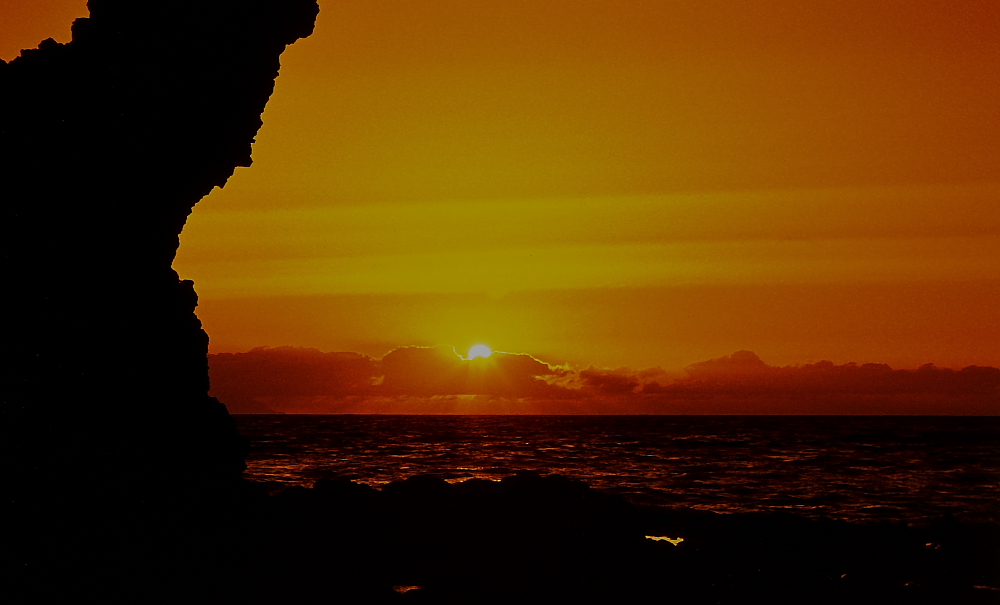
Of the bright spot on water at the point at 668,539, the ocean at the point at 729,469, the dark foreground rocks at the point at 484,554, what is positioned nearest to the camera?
the dark foreground rocks at the point at 484,554

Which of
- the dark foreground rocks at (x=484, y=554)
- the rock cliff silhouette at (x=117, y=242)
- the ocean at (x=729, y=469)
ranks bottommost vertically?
the ocean at (x=729, y=469)

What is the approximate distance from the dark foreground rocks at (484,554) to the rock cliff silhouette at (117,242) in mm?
614

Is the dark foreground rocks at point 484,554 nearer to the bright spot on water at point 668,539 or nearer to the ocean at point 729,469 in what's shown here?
the bright spot on water at point 668,539

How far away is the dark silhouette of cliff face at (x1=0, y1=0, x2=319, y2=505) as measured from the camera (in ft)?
46.6

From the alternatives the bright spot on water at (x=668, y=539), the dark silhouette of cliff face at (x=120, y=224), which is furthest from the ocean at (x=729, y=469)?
the dark silhouette of cliff face at (x=120, y=224)

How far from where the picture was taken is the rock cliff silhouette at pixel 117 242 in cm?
1414

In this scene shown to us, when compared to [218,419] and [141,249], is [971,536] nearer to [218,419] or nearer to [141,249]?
[218,419]

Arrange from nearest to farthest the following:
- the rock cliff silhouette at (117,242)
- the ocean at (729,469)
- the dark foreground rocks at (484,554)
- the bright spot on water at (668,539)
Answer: the rock cliff silhouette at (117,242) → the dark foreground rocks at (484,554) → the bright spot on water at (668,539) → the ocean at (729,469)

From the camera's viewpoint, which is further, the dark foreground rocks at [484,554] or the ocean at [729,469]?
the ocean at [729,469]

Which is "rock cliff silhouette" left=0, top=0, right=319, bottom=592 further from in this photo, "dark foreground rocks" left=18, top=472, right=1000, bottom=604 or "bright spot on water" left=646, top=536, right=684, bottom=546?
"bright spot on water" left=646, top=536, right=684, bottom=546

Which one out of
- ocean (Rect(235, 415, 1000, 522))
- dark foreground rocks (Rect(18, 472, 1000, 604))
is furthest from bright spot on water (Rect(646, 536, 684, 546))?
ocean (Rect(235, 415, 1000, 522))

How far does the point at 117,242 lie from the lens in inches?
629

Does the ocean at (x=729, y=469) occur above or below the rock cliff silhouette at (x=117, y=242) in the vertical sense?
below

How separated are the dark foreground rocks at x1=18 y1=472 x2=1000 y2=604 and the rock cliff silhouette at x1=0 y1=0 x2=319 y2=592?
614mm
